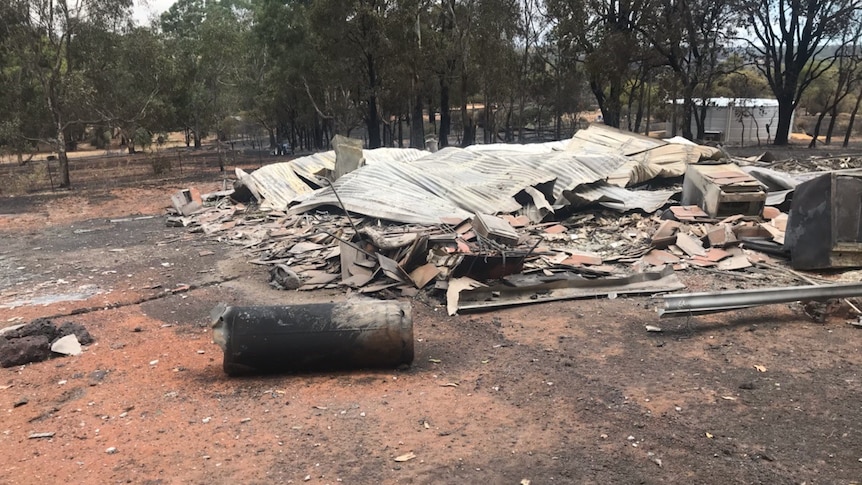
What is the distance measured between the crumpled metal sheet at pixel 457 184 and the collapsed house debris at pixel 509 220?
0.04m

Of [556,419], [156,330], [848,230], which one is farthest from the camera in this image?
[848,230]

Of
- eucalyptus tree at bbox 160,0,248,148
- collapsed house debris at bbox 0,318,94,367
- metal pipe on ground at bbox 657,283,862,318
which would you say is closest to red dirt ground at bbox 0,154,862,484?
collapsed house debris at bbox 0,318,94,367

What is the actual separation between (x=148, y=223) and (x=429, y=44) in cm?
1657

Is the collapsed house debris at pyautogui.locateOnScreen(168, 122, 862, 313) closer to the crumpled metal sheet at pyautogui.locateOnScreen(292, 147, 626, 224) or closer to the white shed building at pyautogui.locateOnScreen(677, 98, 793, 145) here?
the crumpled metal sheet at pyautogui.locateOnScreen(292, 147, 626, 224)

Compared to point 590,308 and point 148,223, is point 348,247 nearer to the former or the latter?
point 590,308

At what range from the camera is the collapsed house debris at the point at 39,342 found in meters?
5.55

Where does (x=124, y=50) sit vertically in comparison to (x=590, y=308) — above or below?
above

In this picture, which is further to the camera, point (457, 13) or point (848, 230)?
point (457, 13)

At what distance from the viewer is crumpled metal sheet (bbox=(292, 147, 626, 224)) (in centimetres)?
1092

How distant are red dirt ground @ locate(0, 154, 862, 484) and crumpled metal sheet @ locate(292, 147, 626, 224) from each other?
13.6 ft

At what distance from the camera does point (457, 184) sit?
1203cm

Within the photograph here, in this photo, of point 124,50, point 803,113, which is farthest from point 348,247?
point 803,113

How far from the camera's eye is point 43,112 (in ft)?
89.0

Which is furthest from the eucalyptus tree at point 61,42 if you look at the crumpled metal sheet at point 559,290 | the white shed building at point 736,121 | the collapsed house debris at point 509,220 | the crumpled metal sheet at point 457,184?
the white shed building at point 736,121
